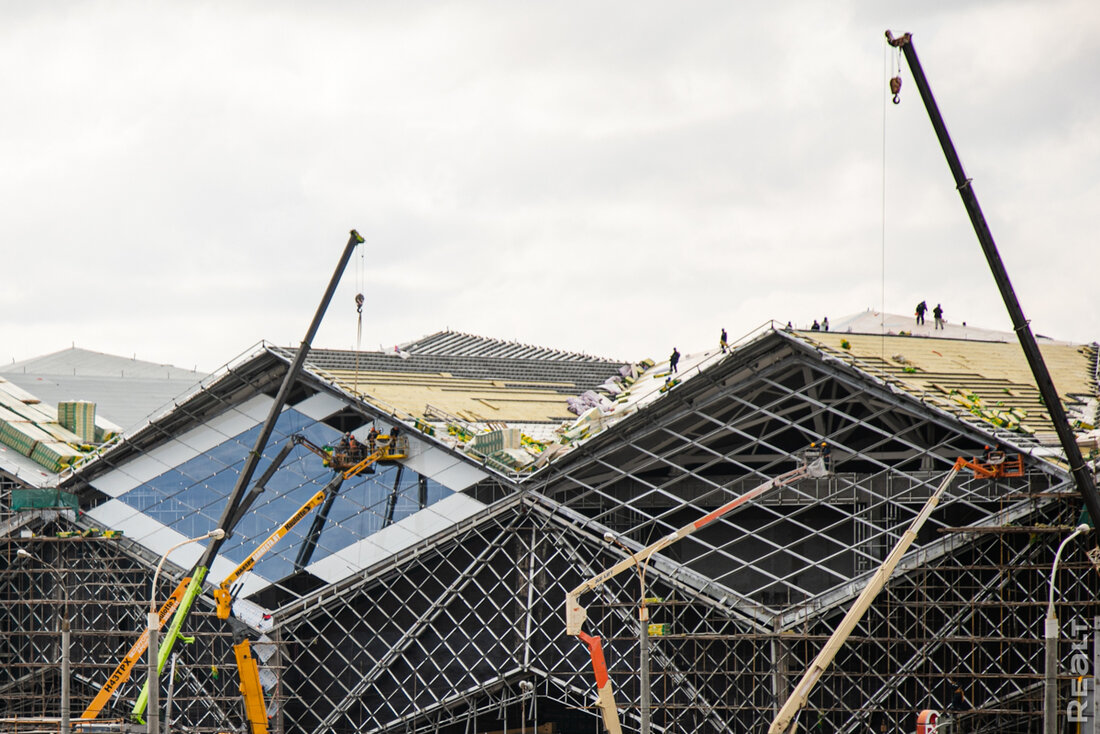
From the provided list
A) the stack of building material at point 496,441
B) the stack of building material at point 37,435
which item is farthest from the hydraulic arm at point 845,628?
the stack of building material at point 37,435

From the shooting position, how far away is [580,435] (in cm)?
5684

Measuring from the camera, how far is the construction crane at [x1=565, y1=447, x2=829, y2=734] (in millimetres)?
49156

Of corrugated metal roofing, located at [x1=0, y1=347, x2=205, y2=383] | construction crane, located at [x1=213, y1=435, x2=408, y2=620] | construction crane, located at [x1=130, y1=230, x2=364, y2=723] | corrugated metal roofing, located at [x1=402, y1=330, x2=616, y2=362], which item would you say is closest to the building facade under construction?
construction crane, located at [x1=213, y1=435, x2=408, y2=620]

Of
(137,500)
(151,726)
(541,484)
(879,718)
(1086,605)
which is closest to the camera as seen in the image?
(151,726)

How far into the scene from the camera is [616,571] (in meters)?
51.5

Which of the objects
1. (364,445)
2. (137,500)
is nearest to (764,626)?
(364,445)

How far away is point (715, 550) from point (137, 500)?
2405 cm

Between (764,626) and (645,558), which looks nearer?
(645,558)

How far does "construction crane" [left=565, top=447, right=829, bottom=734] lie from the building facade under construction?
2.88ft

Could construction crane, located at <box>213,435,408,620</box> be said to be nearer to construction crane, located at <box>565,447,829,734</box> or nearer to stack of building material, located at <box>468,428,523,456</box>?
stack of building material, located at <box>468,428,523,456</box>

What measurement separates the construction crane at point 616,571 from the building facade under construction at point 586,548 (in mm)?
877

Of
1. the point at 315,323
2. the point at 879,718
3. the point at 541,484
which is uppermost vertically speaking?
the point at 315,323

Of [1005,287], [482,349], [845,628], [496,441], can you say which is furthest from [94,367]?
[1005,287]

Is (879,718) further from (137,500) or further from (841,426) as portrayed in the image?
(137,500)
